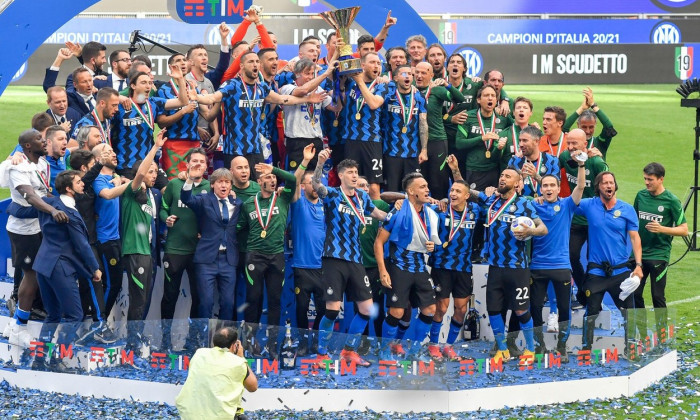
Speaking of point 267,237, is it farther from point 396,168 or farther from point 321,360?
point 396,168

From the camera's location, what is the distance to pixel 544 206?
12164 mm

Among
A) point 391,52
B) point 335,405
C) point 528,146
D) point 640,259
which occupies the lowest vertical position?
point 335,405

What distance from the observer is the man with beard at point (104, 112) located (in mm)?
12266

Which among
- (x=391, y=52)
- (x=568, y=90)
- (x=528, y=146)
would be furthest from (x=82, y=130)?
(x=568, y=90)

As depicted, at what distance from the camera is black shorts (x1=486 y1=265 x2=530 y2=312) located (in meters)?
11.9

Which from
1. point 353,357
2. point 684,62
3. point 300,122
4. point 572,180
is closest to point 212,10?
point 300,122

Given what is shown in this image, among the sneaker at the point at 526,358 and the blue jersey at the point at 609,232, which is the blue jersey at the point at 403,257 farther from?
the blue jersey at the point at 609,232

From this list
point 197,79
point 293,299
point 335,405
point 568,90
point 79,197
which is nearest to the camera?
point 335,405

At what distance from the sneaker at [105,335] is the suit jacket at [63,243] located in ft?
1.80

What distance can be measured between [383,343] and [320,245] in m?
1.39

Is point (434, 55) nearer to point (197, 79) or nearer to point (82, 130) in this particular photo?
point (197, 79)

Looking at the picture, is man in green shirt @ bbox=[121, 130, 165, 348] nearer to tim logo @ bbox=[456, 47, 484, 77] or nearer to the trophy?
the trophy

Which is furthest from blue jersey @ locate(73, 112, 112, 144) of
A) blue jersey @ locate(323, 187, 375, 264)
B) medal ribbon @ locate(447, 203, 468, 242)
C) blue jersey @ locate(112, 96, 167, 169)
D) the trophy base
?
medal ribbon @ locate(447, 203, 468, 242)

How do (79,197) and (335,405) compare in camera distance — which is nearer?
(335,405)
